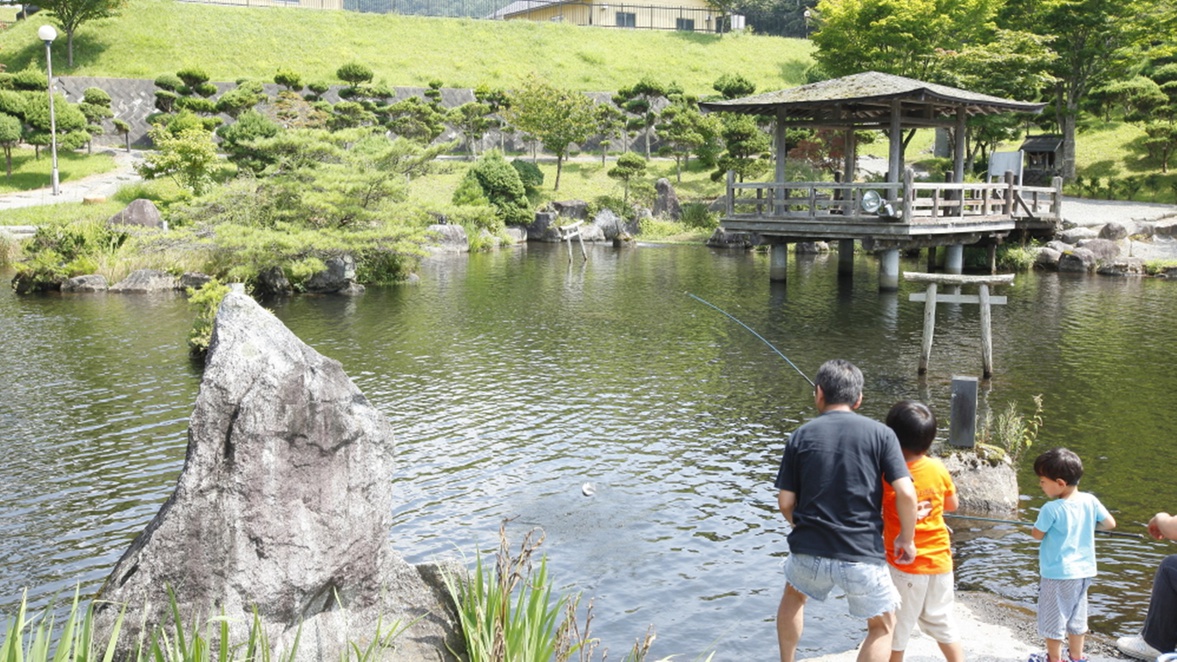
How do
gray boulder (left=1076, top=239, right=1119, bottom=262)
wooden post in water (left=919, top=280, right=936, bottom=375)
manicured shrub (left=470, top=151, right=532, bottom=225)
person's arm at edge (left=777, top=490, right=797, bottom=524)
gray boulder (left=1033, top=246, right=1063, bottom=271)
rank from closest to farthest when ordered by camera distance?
person's arm at edge (left=777, top=490, right=797, bottom=524)
wooden post in water (left=919, top=280, right=936, bottom=375)
gray boulder (left=1076, top=239, right=1119, bottom=262)
gray boulder (left=1033, top=246, right=1063, bottom=271)
manicured shrub (left=470, top=151, right=532, bottom=225)

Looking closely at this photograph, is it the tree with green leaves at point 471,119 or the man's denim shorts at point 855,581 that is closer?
the man's denim shorts at point 855,581

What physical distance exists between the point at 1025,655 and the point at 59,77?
2227 inches

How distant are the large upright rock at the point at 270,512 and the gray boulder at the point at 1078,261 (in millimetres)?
28036

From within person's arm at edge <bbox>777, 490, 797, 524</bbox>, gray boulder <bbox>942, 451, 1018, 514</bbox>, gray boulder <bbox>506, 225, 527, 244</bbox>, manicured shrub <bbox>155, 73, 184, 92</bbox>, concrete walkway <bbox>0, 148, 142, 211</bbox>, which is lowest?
gray boulder <bbox>942, 451, 1018, 514</bbox>

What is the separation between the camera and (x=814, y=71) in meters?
49.2

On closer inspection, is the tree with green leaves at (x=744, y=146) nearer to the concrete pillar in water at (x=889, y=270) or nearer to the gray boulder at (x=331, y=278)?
the concrete pillar in water at (x=889, y=270)

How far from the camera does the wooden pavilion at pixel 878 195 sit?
74.5 ft

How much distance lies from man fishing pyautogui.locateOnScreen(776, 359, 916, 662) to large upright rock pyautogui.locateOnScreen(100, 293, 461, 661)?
2.18 meters

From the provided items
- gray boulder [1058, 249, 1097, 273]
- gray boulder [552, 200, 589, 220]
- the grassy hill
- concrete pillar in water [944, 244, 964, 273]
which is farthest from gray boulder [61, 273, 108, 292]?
the grassy hill

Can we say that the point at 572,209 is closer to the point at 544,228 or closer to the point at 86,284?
the point at 544,228

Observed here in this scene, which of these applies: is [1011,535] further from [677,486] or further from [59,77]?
[59,77]

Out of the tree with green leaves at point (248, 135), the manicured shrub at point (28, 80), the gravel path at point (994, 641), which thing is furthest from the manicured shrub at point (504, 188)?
the gravel path at point (994, 641)

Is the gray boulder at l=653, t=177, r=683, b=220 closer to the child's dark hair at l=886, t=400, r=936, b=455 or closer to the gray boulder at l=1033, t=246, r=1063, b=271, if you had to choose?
the gray boulder at l=1033, t=246, r=1063, b=271

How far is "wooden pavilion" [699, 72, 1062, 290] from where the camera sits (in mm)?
22719
